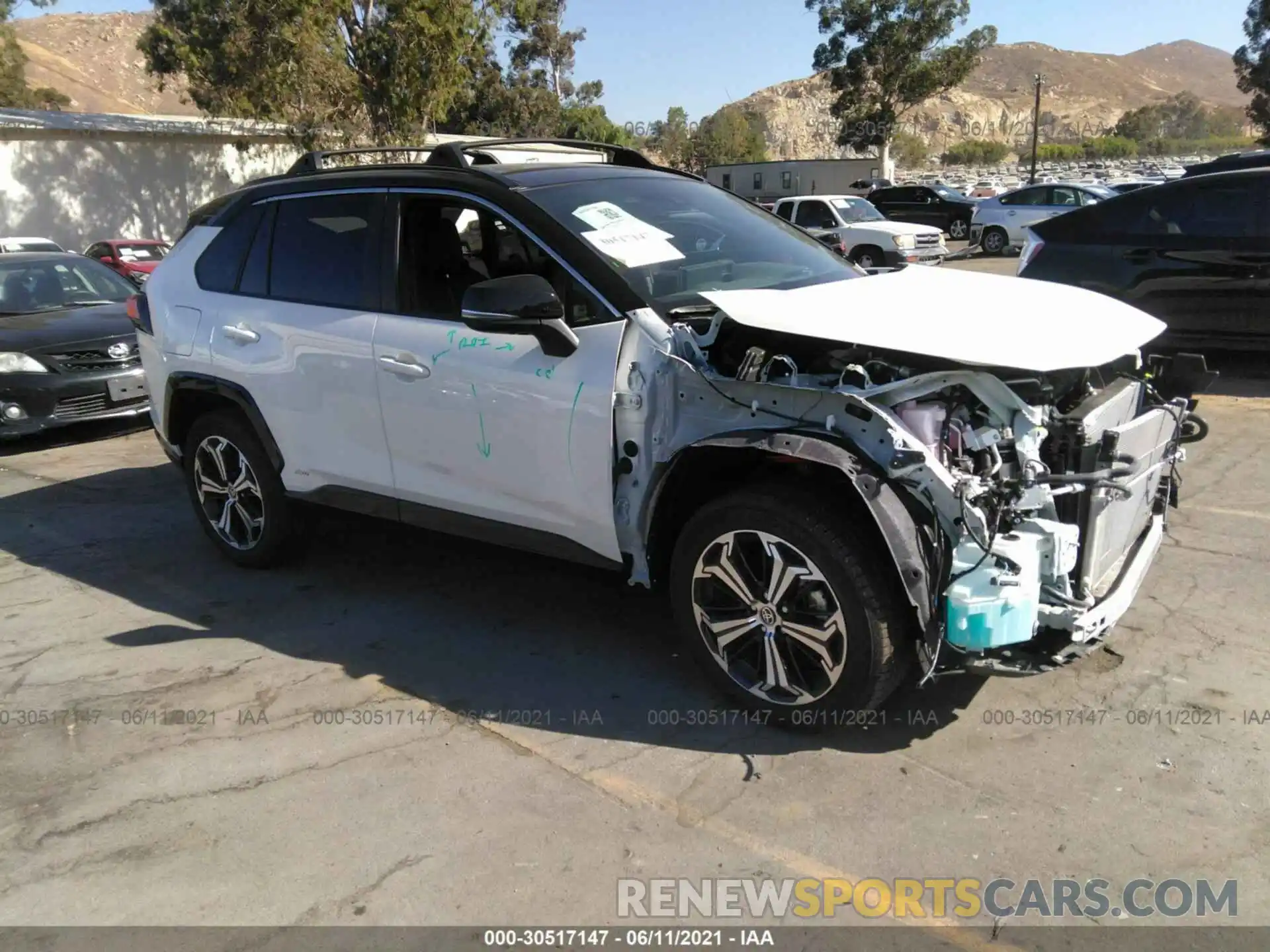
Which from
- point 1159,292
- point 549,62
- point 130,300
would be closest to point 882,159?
point 549,62

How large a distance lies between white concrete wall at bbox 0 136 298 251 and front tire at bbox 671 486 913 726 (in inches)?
942

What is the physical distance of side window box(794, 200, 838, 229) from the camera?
20.0 m

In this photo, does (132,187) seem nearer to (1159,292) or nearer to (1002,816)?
(1159,292)

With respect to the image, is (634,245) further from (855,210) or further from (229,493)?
(855,210)

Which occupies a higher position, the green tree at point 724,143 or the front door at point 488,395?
the green tree at point 724,143

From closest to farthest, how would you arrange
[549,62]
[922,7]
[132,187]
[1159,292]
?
[1159,292] < [132,187] < [922,7] < [549,62]

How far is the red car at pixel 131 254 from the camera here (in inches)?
707

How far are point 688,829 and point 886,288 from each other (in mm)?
2117

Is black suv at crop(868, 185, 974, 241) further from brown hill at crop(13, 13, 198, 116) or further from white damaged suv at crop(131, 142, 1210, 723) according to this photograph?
brown hill at crop(13, 13, 198, 116)

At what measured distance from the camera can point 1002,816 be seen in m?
2.97

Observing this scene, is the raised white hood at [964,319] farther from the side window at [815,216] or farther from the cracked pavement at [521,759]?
the side window at [815,216]

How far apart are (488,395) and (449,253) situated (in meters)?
0.83

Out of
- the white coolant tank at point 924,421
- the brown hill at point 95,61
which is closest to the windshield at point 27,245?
the white coolant tank at point 924,421

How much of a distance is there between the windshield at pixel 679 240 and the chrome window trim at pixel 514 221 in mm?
116
